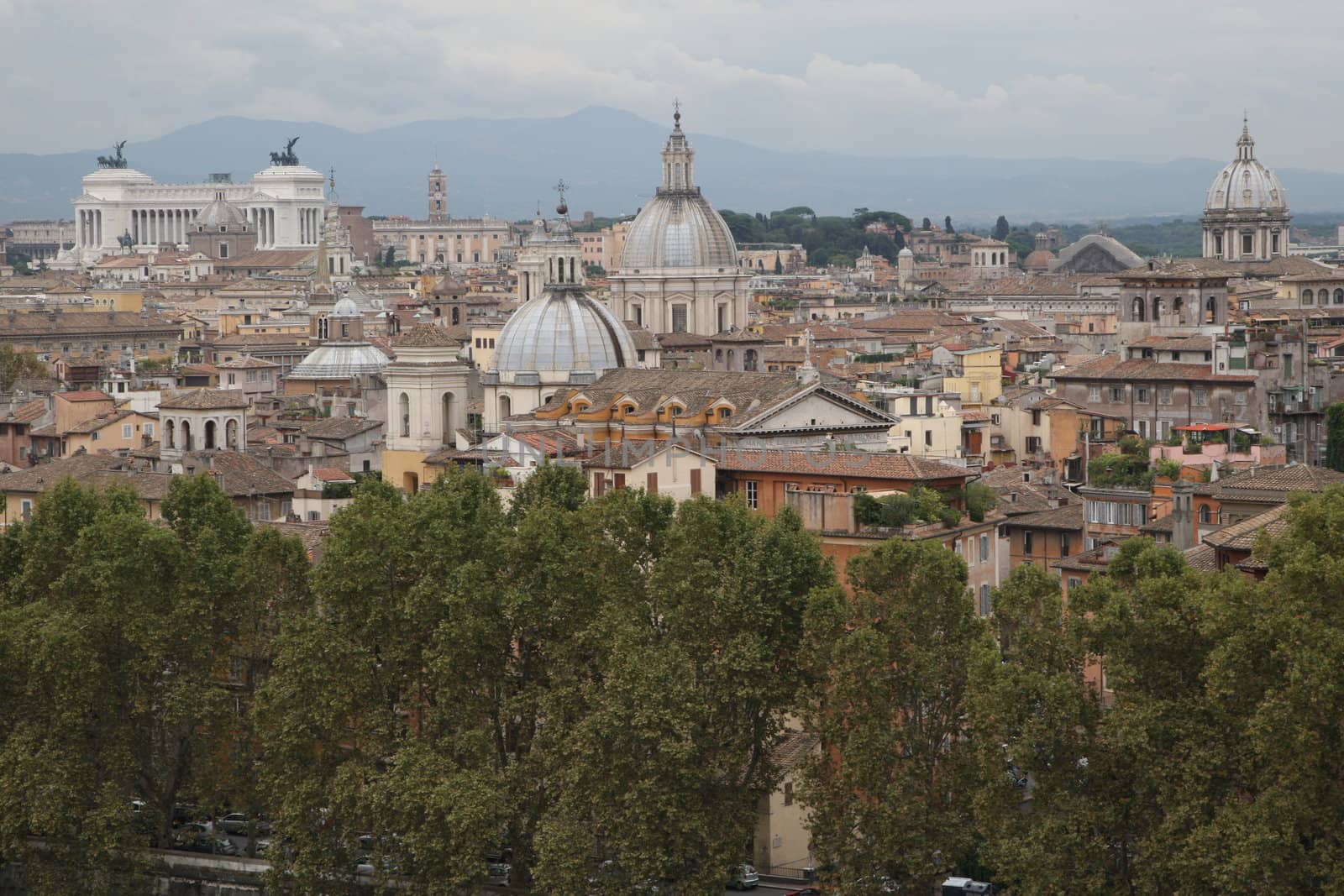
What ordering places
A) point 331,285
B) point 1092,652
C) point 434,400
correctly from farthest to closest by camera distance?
point 331,285
point 434,400
point 1092,652

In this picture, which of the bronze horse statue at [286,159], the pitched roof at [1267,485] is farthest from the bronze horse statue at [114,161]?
the pitched roof at [1267,485]

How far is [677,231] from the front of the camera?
258ft

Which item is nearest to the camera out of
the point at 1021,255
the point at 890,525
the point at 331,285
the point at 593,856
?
the point at 593,856

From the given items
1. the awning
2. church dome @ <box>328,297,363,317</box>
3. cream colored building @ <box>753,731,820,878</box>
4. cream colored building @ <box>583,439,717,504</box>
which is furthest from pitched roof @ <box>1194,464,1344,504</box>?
church dome @ <box>328,297,363,317</box>

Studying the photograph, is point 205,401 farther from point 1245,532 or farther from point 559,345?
point 1245,532

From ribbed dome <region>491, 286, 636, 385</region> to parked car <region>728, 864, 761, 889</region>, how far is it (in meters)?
20.1

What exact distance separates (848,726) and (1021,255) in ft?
480

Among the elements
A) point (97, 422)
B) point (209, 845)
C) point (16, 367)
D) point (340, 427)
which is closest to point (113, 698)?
point (209, 845)

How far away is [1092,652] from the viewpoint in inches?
1011

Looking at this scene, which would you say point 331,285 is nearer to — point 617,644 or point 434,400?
point 434,400

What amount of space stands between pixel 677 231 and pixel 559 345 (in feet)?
97.9

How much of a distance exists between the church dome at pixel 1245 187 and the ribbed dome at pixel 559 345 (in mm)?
55075

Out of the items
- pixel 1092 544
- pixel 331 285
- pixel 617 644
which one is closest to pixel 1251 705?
pixel 617 644

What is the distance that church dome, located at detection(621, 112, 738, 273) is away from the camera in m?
78.1
